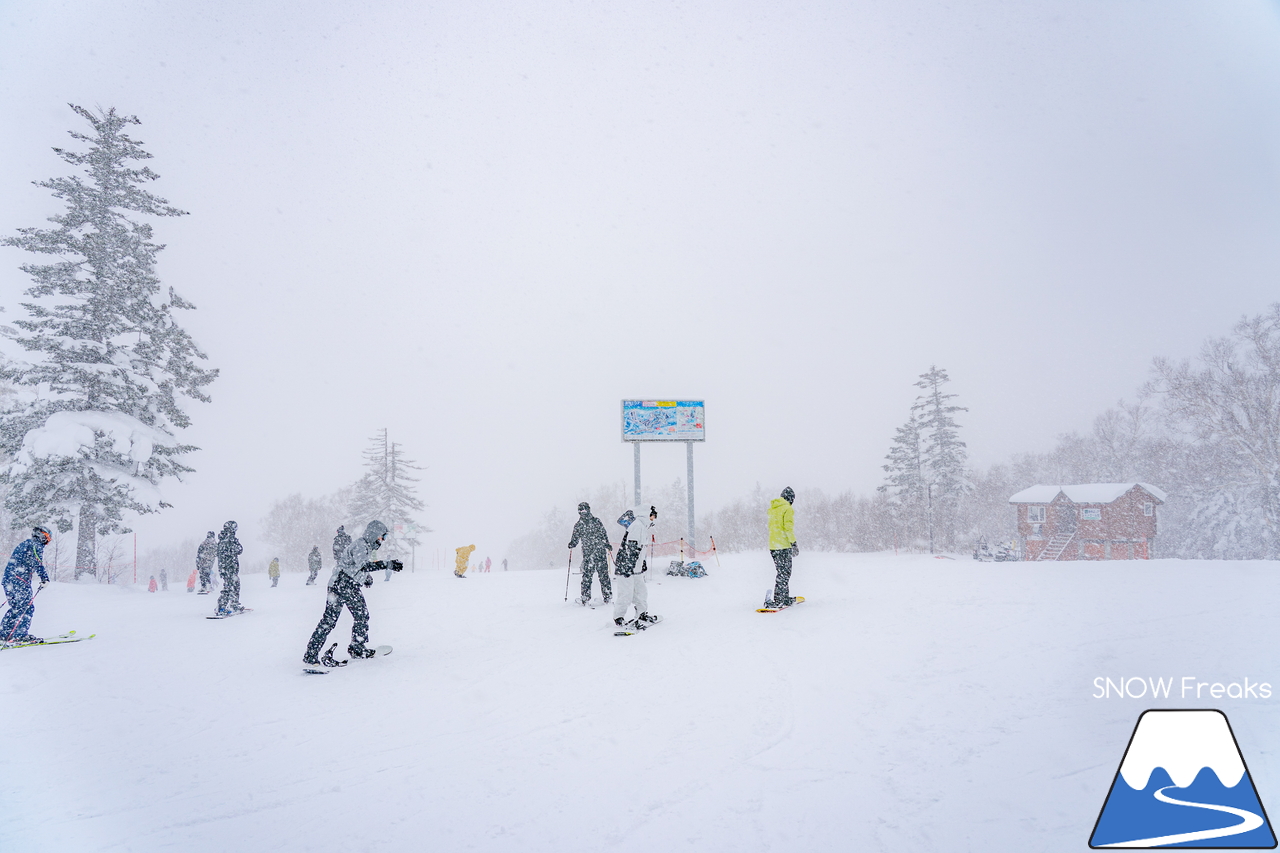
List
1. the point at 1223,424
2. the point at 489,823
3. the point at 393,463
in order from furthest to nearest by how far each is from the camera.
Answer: the point at 393,463, the point at 1223,424, the point at 489,823

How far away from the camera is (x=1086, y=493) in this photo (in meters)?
35.0

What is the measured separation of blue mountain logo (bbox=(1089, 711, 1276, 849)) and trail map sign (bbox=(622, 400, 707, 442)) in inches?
690

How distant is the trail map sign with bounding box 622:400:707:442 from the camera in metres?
21.6

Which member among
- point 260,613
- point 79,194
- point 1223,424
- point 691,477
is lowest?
point 260,613

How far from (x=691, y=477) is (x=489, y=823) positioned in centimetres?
1855

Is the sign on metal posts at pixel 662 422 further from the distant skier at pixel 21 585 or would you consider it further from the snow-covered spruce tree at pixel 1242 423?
the snow-covered spruce tree at pixel 1242 423

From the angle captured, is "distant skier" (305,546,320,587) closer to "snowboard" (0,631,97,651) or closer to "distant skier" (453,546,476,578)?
"distant skier" (453,546,476,578)

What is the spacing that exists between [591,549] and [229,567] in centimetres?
802

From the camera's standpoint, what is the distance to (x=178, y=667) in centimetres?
775

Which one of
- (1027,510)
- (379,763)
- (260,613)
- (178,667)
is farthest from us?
(1027,510)

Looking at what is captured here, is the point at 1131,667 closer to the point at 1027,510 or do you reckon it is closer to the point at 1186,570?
the point at 1186,570

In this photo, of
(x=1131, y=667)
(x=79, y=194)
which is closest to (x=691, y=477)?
(x=1131, y=667)

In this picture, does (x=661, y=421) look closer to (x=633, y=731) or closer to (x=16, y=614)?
(x=633, y=731)
